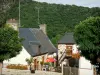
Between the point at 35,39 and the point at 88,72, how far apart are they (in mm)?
24888

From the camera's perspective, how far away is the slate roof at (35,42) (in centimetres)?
5022

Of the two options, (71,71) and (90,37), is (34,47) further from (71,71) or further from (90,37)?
(90,37)

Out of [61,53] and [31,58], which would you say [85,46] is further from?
[61,53]

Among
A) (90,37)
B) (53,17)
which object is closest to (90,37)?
(90,37)

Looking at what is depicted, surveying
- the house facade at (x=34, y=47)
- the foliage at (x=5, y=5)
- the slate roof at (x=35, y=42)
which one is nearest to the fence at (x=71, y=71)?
the house facade at (x=34, y=47)

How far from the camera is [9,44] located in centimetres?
2570

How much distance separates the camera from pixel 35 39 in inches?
2110

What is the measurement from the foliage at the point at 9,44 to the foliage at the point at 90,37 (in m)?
5.72

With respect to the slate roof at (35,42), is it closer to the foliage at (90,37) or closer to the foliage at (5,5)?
the foliage at (90,37)

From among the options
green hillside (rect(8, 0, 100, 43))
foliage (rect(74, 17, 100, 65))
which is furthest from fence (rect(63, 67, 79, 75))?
green hillside (rect(8, 0, 100, 43))

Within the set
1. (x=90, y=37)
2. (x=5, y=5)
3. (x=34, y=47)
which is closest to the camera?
(x=5, y=5)

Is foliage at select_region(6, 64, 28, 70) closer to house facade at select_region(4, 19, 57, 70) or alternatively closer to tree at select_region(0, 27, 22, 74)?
house facade at select_region(4, 19, 57, 70)

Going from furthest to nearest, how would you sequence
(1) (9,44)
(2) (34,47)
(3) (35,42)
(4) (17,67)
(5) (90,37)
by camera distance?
(3) (35,42), (2) (34,47), (4) (17,67), (1) (9,44), (5) (90,37)

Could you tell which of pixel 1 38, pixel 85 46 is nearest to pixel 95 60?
pixel 85 46
